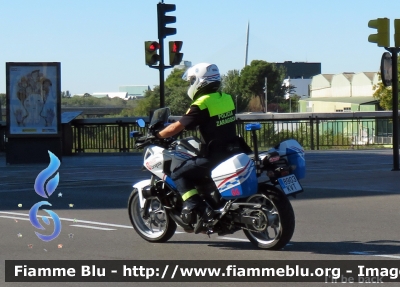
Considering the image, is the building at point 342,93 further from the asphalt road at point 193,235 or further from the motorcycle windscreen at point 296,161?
the motorcycle windscreen at point 296,161

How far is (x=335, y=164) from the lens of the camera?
66.5 ft

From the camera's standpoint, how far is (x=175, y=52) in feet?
64.6

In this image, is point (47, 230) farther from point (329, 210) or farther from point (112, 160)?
point (112, 160)

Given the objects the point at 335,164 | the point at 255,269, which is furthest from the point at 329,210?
the point at 335,164

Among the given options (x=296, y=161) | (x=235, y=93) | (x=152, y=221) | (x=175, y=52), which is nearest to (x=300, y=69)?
(x=235, y=93)

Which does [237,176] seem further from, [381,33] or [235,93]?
[235,93]

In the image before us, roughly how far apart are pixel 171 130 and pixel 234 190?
896 millimetres

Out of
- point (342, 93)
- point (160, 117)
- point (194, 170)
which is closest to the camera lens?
point (194, 170)

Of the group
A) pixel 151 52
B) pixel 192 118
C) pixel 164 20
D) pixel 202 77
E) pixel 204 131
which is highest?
pixel 164 20

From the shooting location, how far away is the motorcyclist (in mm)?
7930

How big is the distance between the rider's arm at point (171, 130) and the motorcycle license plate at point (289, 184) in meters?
1.08

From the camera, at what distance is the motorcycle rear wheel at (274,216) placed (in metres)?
7.70

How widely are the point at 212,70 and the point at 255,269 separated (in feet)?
6.80

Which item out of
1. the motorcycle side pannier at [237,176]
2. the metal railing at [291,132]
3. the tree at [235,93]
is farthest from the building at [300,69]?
the motorcycle side pannier at [237,176]
